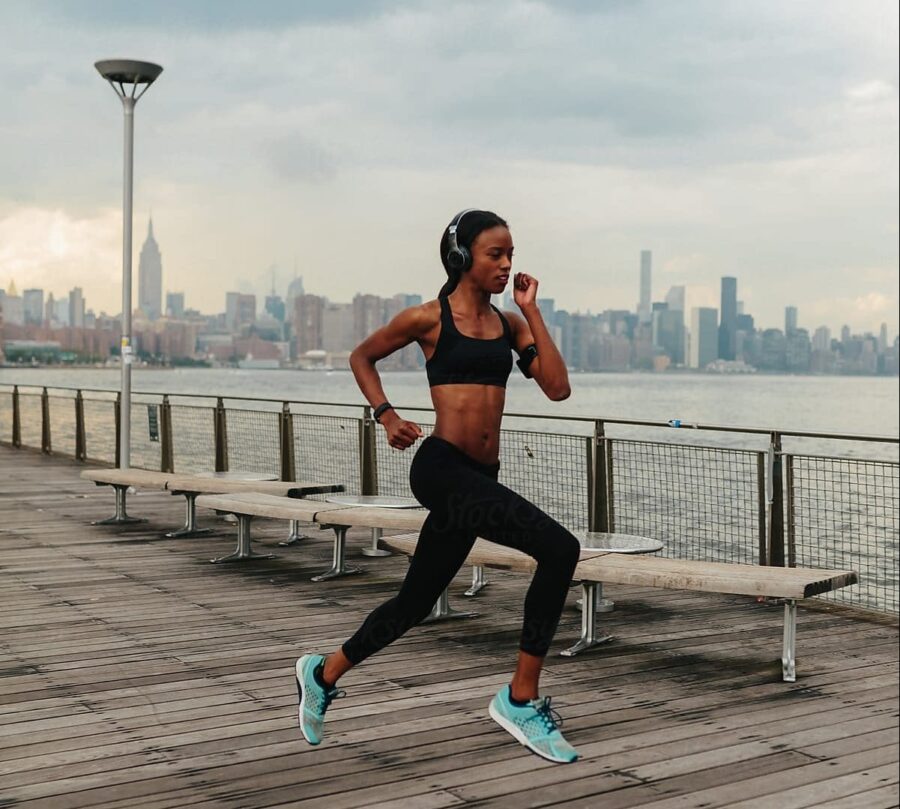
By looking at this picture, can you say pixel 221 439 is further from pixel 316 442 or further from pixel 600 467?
pixel 600 467

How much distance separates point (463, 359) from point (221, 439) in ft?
36.5

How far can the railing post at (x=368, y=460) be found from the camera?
1164 cm

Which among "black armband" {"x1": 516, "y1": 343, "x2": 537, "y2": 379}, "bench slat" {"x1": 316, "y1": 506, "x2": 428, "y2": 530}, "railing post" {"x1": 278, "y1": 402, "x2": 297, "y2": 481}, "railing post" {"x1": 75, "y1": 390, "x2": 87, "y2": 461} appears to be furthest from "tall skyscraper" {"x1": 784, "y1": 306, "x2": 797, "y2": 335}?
"black armband" {"x1": 516, "y1": 343, "x2": 537, "y2": 379}

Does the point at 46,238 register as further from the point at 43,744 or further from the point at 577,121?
the point at 43,744

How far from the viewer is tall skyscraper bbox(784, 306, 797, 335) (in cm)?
14250

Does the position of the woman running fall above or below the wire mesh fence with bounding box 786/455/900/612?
above

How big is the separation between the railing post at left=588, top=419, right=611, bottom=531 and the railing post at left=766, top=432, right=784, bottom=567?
1.29m

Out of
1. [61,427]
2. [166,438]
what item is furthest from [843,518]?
[61,427]

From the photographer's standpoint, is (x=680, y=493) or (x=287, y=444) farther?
(x=680, y=493)

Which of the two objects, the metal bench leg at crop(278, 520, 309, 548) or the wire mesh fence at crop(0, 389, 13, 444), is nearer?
the metal bench leg at crop(278, 520, 309, 548)

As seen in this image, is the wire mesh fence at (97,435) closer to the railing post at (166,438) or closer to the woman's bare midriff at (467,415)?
the railing post at (166,438)

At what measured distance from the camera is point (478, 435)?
382 cm

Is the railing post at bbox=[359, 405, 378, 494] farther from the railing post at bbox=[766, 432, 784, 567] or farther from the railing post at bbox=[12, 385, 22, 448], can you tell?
the railing post at bbox=[12, 385, 22, 448]

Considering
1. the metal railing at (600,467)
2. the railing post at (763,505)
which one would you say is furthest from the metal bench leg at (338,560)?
the railing post at (763,505)
